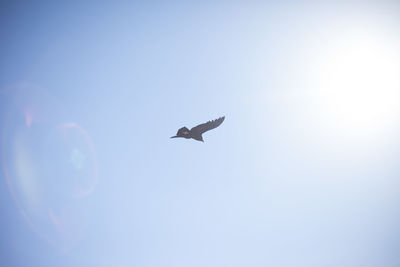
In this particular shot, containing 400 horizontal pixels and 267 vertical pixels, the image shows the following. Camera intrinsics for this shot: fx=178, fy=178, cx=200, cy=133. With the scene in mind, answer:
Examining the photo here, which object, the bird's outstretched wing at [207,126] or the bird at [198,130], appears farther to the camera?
the bird's outstretched wing at [207,126]

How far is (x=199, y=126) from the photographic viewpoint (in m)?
11.4

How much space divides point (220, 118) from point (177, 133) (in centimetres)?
296

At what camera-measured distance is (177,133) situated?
11.1 meters

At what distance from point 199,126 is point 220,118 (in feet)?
4.85

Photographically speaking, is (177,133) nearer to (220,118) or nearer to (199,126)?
(199,126)

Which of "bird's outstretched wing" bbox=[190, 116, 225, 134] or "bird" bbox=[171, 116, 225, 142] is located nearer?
"bird" bbox=[171, 116, 225, 142]

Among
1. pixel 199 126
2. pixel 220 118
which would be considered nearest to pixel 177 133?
pixel 199 126

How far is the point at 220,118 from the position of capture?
11602 mm

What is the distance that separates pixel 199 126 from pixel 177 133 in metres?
1.48
